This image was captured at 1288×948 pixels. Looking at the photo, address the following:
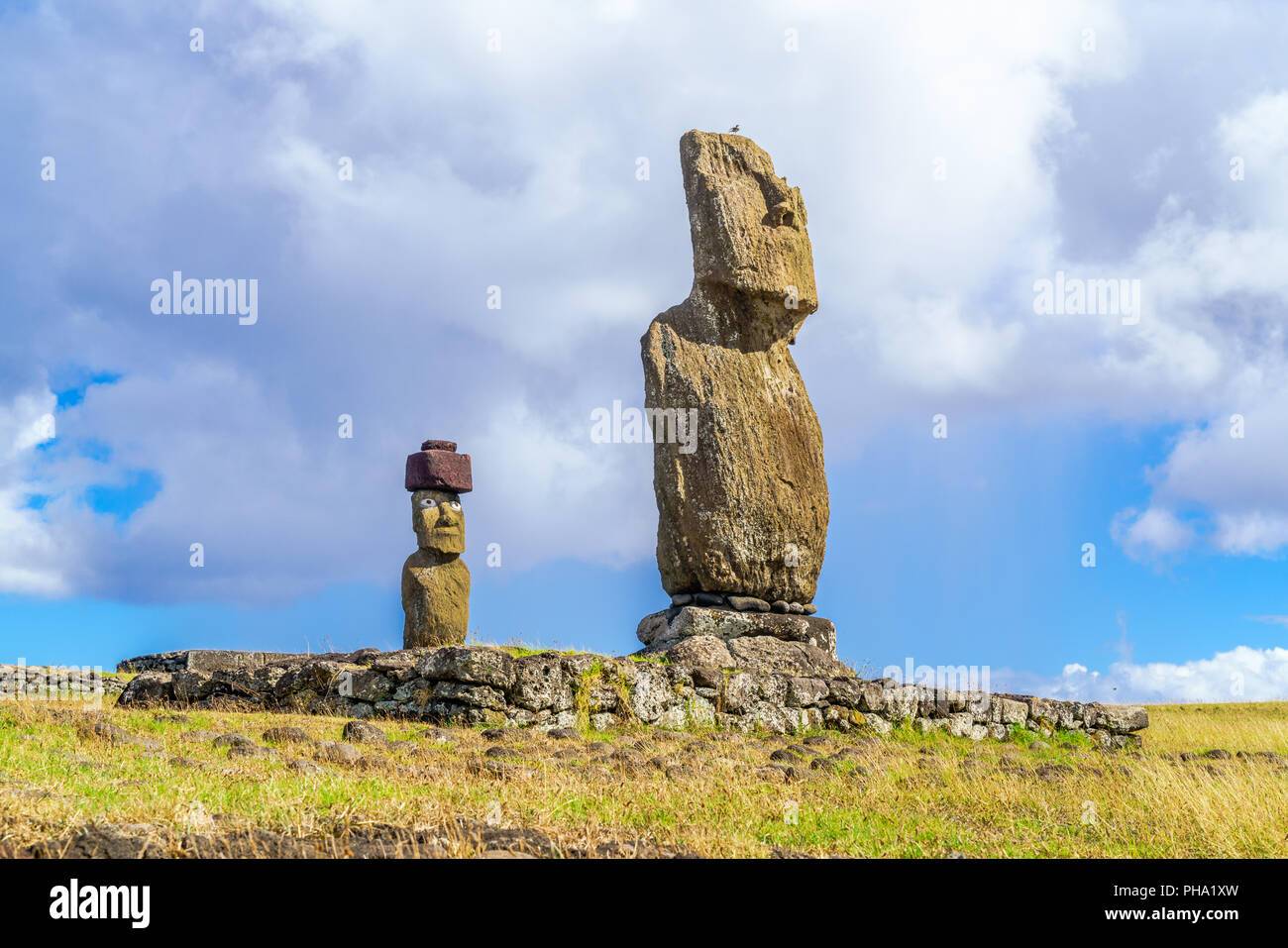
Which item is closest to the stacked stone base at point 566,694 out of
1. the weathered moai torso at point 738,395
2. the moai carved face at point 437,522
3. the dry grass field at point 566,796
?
the dry grass field at point 566,796

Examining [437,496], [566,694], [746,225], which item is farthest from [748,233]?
[437,496]

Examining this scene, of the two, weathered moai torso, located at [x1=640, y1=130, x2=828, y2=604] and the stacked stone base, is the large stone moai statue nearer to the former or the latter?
weathered moai torso, located at [x1=640, y1=130, x2=828, y2=604]

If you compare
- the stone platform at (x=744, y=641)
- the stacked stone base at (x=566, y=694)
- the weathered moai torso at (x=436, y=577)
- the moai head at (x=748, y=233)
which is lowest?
the stacked stone base at (x=566, y=694)

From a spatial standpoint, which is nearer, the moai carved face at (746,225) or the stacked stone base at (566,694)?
the stacked stone base at (566,694)

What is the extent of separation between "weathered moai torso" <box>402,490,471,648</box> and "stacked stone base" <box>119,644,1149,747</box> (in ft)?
14.8

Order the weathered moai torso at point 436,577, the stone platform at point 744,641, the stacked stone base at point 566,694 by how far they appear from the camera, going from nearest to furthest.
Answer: the stacked stone base at point 566,694, the stone platform at point 744,641, the weathered moai torso at point 436,577

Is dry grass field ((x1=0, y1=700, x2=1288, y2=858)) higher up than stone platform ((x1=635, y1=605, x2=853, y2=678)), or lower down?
lower down

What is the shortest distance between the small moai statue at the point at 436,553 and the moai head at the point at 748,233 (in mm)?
6008

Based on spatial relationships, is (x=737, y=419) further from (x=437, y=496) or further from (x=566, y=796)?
(x=566, y=796)

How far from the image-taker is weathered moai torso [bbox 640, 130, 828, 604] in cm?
1318

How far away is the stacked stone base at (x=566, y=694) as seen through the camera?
405 inches

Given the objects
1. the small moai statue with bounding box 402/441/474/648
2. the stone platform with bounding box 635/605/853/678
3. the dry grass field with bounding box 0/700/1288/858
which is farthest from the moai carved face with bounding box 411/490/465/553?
the dry grass field with bounding box 0/700/1288/858

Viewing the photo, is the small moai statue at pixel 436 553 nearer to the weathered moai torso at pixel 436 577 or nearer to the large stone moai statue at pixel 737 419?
the weathered moai torso at pixel 436 577

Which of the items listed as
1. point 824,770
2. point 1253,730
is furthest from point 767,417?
point 1253,730
